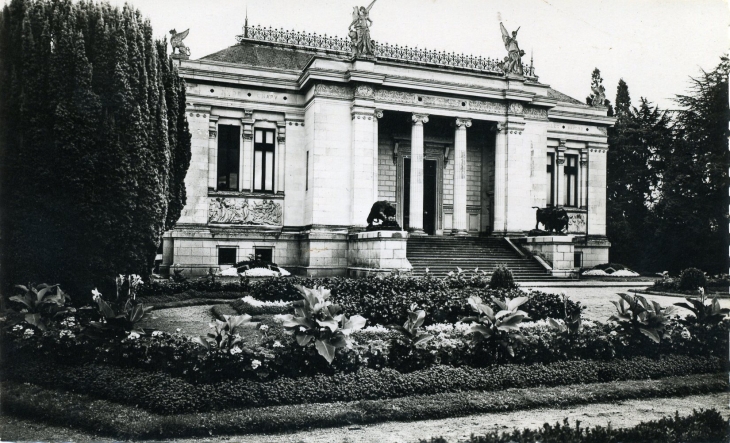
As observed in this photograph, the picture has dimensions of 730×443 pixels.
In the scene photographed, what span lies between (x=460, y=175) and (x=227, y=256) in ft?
45.0

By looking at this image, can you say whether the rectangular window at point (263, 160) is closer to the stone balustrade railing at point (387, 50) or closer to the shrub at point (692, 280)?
the stone balustrade railing at point (387, 50)

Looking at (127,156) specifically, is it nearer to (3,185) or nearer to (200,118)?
(3,185)

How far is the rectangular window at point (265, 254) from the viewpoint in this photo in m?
30.3

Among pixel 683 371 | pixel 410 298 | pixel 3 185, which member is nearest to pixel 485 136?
pixel 410 298

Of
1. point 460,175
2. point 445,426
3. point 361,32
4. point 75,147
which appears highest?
point 361,32

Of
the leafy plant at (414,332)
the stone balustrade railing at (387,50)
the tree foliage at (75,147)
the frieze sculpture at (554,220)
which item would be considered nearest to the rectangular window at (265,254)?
the stone balustrade railing at (387,50)

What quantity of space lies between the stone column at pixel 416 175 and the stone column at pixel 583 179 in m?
13.8

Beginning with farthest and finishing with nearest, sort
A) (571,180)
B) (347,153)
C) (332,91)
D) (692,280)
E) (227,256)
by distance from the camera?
1. (571,180)
2. (227,256)
3. (347,153)
4. (332,91)
5. (692,280)

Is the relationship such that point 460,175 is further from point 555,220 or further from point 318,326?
point 318,326

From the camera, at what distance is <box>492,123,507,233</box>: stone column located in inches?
1272

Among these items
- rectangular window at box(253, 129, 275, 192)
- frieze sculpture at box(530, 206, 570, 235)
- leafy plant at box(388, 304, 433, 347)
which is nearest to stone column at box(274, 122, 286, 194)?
rectangular window at box(253, 129, 275, 192)

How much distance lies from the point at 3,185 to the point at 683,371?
566 inches

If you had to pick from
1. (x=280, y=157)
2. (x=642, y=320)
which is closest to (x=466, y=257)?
(x=280, y=157)

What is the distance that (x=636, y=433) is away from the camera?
715 cm
